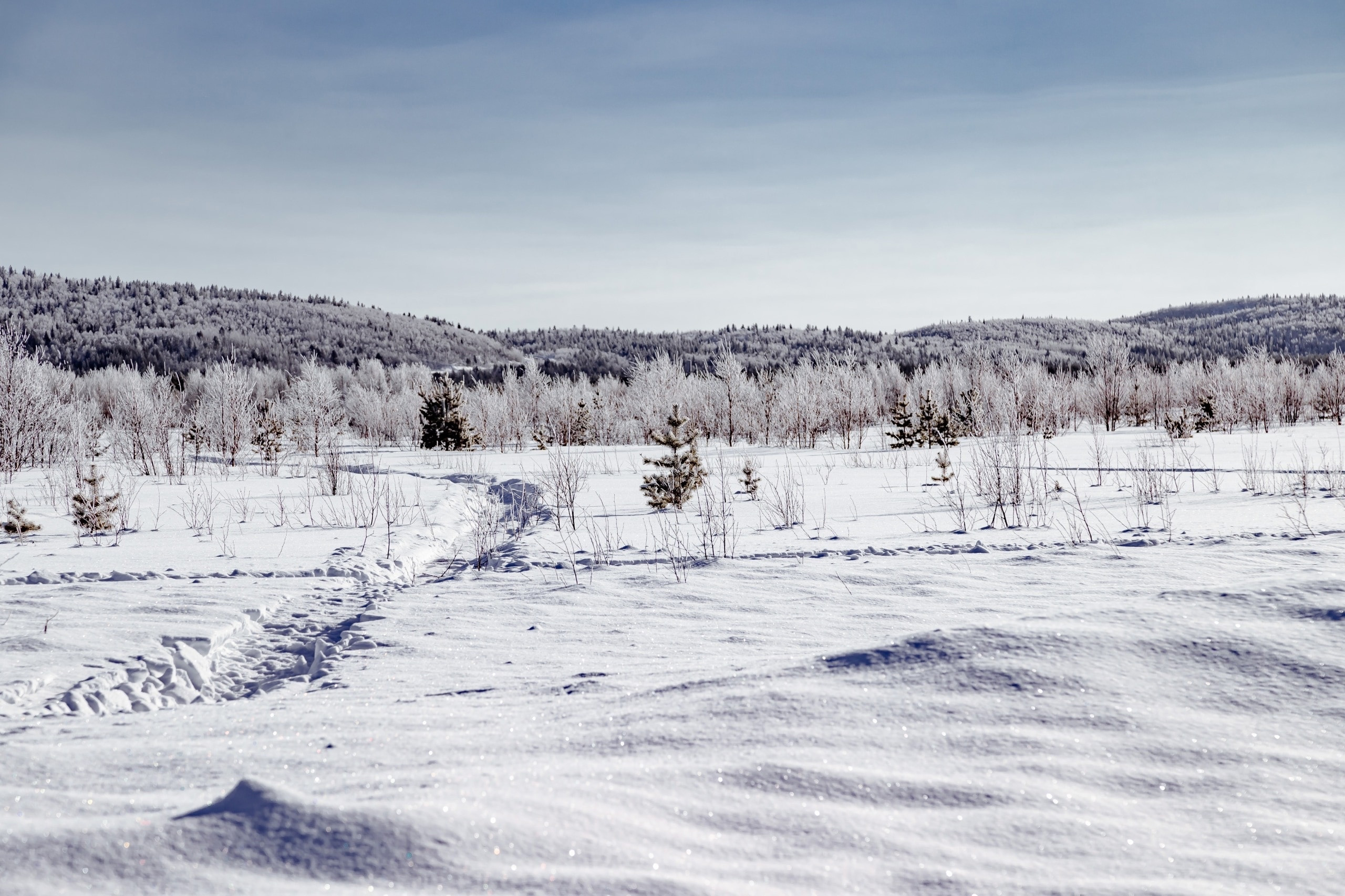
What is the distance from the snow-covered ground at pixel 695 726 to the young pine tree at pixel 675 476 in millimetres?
4372

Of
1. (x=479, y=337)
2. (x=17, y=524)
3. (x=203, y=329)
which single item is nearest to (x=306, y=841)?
(x=17, y=524)

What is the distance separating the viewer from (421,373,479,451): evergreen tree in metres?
28.2

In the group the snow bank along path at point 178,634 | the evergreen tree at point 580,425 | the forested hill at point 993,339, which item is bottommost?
the snow bank along path at point 178,634

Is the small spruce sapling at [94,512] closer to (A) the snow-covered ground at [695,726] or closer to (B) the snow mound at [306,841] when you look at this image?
(A) the snow-covered ground at [695,726]

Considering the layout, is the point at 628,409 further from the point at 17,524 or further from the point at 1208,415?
the point at 17,524

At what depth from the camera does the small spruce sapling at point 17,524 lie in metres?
8.76

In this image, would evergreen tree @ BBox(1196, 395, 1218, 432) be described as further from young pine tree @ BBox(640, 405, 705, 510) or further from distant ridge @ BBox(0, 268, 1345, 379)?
distant ridge @ BBox(0, 268, 1345, 379)

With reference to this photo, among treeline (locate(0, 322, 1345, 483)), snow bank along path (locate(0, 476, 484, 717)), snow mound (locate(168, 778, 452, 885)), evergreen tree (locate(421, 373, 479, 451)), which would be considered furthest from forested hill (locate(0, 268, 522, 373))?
snow mound (locate(168, 778, 452, 885))

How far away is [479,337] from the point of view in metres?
122

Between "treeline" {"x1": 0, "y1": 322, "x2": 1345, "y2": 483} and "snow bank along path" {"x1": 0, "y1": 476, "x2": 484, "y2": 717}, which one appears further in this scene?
"treeline" {"x1": 0, "y1": 322, "x2": 1345, "y2": 483}

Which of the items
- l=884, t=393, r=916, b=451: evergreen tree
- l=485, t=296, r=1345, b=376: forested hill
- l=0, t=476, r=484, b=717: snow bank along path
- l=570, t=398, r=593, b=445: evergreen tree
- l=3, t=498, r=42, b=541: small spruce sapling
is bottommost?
l=0, t=476, r=484, b=717: snow bank along path

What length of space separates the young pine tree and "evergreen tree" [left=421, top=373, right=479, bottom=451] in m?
17.7

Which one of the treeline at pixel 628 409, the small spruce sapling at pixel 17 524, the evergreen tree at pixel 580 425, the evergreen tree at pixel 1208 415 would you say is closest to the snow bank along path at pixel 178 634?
the small spruce sapling at pixel 17 524

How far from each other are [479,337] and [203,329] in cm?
3969
